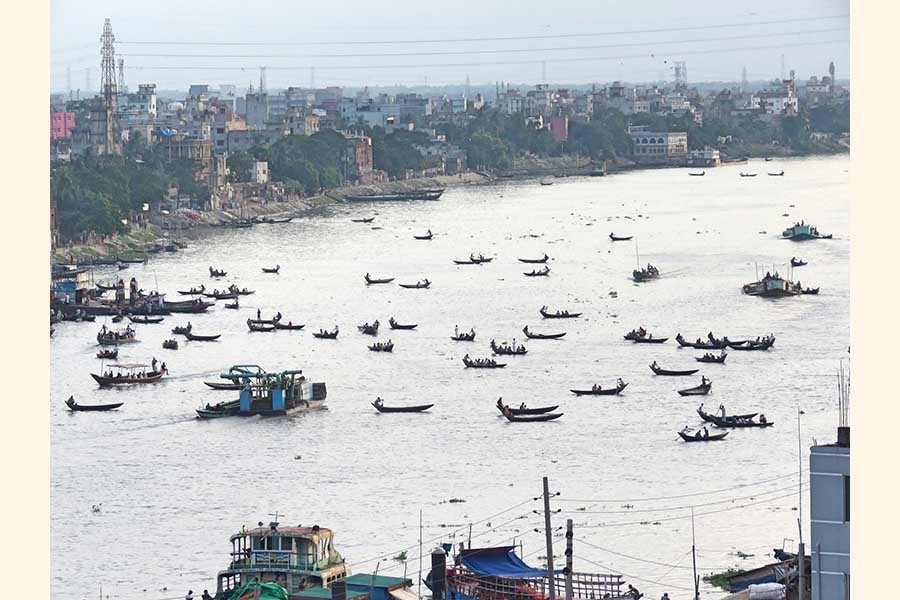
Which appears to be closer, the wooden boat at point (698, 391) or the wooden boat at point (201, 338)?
the wooden boat at point (698, 391)

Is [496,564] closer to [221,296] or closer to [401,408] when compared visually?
[401,408]

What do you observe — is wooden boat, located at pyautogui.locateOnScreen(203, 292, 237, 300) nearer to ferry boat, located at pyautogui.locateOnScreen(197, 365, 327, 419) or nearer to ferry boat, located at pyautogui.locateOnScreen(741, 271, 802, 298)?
ferry boat, located at pyautogui.locateOnScreen(741, 271, 802, 298)

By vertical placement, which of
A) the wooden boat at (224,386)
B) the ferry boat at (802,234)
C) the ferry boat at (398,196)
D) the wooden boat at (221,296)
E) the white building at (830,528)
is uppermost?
the ferry boat at (398,196)

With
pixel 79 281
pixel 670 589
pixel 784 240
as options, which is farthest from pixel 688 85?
pixel 670 589

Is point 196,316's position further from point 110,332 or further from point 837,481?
point 837,481

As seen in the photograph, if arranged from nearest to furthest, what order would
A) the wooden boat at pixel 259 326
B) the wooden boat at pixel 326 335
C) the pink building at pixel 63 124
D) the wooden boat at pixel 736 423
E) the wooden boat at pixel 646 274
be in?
the wooden boat at pixel 736 423
the wooden boat at pixel 326 335
the wooden boat at pixel 259 326
the wooden boat at pixel 646 274
the pink building at pixel 63 124

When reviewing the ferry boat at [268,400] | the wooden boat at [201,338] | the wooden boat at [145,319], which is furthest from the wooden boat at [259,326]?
the ferry boat at [268,400]

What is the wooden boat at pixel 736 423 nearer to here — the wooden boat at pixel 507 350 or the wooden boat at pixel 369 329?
the wooden boat at pixel 507 350

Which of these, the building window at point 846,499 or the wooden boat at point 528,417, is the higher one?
the building window at point 846,499
